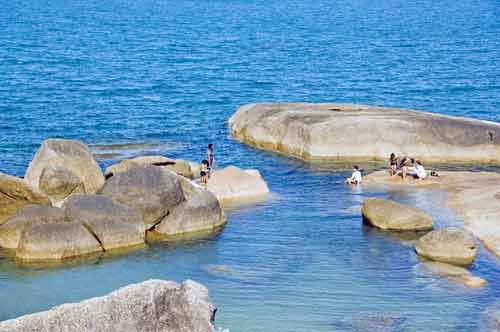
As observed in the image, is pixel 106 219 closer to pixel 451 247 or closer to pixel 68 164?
pixel 68 164

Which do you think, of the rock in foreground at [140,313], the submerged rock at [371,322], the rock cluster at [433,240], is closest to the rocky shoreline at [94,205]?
the rock cluster at [433,240]

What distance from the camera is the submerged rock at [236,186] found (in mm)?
44469

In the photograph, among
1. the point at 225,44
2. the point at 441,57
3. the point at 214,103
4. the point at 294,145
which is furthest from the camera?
the point at 225,44

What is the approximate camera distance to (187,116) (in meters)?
66.2

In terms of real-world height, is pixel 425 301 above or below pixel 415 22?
below

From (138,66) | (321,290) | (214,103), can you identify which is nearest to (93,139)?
(214,103)

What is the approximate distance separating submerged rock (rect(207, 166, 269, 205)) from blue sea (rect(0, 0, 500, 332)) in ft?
3.36

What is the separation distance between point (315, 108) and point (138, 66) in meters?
36.0

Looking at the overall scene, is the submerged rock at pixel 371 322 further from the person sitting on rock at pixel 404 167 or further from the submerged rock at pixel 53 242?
the person sitting on rock at pixel 404 167

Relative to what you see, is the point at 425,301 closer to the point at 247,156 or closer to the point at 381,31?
the point at 247,156

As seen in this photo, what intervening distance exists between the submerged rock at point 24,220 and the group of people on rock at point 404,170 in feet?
51.3

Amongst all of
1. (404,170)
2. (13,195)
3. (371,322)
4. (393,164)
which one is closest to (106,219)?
(13,195)

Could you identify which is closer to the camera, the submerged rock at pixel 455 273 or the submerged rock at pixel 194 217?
the submerged rock at pixel 455 273

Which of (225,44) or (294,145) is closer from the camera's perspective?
(294,145)
